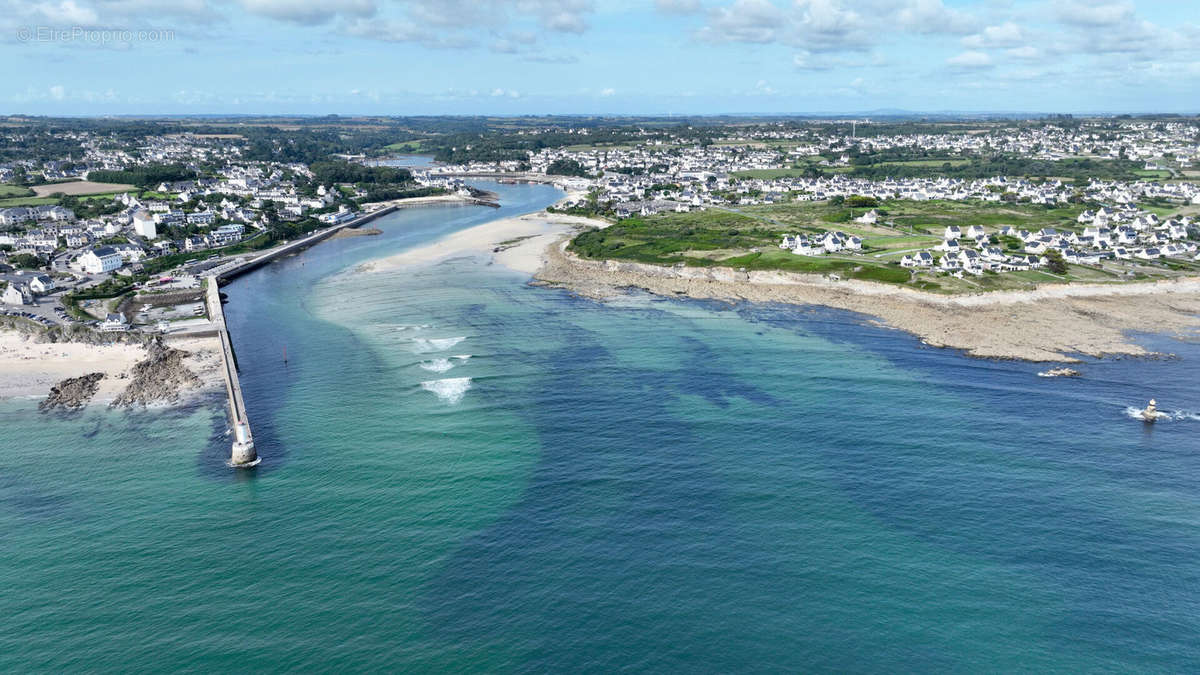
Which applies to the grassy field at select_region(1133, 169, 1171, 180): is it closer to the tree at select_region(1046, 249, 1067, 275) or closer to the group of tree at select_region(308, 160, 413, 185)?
the tree at select_region(1046, 249, 1067, 275)

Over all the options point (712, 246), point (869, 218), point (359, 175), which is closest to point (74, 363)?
point (712, 246)

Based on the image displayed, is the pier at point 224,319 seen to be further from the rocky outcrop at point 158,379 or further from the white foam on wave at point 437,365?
the white foam on wave at point 437,365

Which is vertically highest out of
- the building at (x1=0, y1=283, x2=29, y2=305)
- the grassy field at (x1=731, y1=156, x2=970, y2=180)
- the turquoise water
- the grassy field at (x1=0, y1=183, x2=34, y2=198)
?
the grassy field at (x1=731, y1=156, x2=970, y2=180)

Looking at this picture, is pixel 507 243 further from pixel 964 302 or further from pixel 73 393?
pixel 73 393

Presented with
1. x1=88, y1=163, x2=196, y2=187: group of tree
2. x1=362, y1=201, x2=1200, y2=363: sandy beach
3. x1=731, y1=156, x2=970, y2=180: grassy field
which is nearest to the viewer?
x1=362, y1=201, x2=1200, y2=363: sandy beach

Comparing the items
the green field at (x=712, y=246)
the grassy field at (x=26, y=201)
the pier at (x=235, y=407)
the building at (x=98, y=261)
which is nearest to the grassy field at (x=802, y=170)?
the green field at (x=712, y=246)

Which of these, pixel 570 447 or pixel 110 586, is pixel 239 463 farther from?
pixel 570 447

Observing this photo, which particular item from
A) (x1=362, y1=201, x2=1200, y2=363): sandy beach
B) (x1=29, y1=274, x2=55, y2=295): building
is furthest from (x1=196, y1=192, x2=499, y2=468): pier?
(x1=362, y1=201, x2=1200, y2=363): sandy beach

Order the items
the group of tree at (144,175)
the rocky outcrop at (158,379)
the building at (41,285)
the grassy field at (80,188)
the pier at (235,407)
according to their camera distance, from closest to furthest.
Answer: the pier at (235,407) < the rocky outcrop at (158,379) < the building at (41,285) < the grassy field at (80,188) < the group of tree at (144,175)
